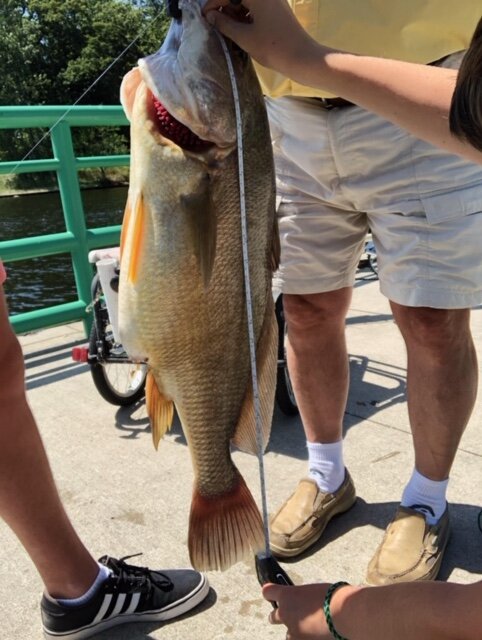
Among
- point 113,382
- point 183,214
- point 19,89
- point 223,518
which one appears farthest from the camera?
point 19,89

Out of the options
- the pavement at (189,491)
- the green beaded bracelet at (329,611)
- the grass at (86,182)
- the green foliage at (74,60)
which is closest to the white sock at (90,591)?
the pavement at (189,491)

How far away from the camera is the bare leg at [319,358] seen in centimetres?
231

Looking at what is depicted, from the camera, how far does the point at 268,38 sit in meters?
1.46

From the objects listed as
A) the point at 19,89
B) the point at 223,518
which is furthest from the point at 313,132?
the point at 19,89

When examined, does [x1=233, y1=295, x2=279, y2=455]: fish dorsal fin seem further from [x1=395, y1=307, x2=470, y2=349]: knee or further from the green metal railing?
the green metal railing

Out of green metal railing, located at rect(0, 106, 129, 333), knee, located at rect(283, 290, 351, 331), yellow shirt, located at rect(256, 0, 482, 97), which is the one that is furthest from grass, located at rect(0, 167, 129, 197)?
yellow shirt, located at rect(256, 0, 482, 97)

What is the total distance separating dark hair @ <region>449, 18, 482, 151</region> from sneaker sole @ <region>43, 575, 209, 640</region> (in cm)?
150

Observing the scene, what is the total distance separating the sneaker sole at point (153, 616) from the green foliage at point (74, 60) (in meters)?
1.80

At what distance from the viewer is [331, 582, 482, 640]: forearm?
4.25 feet

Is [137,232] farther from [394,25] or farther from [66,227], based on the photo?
[66,227]

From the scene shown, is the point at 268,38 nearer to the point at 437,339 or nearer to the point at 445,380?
the point at 437,339

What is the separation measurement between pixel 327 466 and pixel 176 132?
4.68 ft

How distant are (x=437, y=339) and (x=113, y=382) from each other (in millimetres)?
1989

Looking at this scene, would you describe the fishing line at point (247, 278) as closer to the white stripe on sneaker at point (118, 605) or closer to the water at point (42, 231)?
the white stripe on sneaker at point (118, 605)
